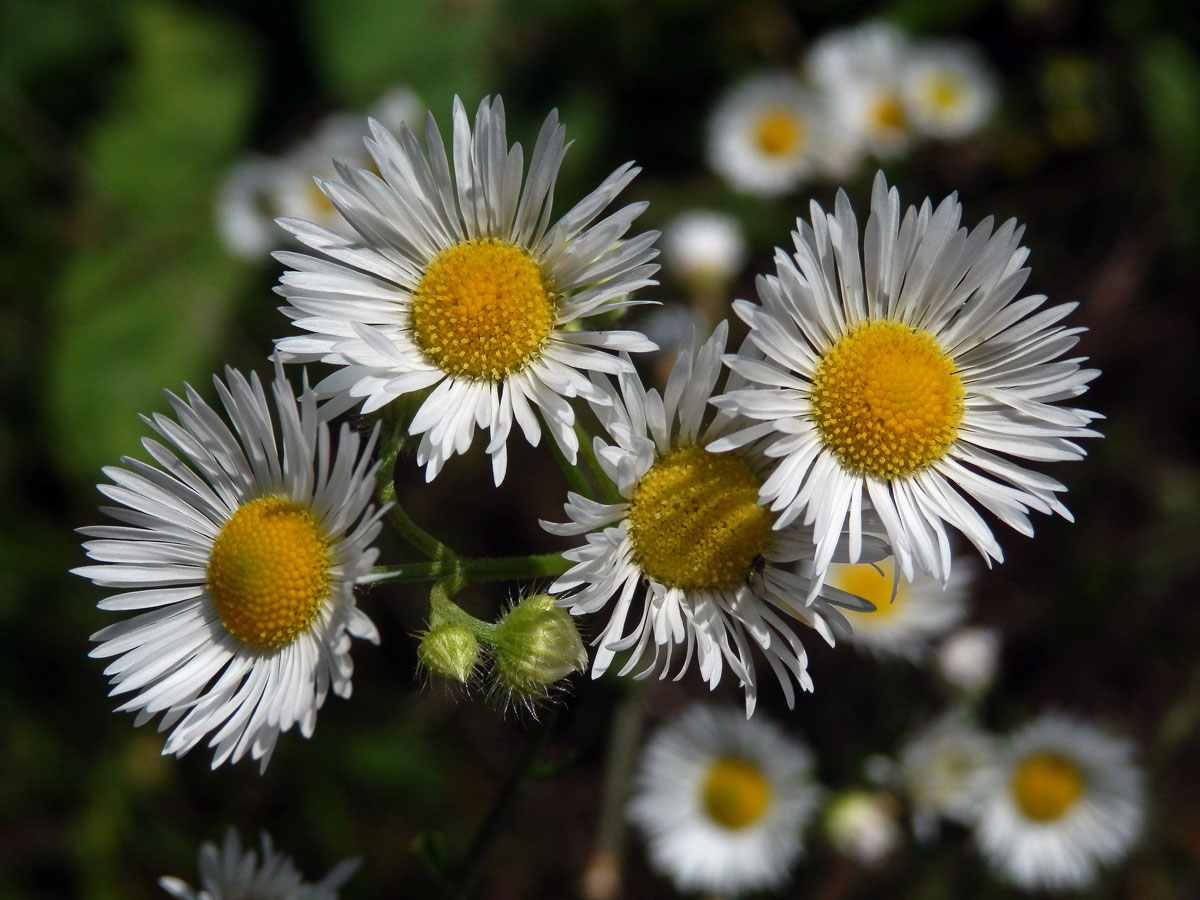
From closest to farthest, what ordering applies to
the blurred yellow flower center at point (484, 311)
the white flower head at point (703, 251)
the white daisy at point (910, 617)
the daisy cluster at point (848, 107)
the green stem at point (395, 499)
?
the green stem at point (395, 499), the blurred yellow flower center at point (484, 311), the white daisy at point (910, 617), the white flower head at point (703, 251), the daisy cluster at point (848, 107)

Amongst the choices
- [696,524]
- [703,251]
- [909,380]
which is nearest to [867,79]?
[703,251]

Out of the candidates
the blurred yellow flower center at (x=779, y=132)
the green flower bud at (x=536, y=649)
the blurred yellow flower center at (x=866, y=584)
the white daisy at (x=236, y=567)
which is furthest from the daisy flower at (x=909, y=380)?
the blurred yellow flower center at (x=779, y=132)

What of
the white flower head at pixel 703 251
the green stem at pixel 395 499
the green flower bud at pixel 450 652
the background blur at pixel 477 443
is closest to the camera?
the green flower bud at pixel 450 652

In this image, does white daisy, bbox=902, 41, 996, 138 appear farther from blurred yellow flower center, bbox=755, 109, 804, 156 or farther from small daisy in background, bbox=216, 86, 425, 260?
small daisy in background, bbox=216, 86, 425, 260

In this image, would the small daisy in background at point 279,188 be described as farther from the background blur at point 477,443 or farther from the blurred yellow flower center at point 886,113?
the blurred yellow flower center at point 886,113

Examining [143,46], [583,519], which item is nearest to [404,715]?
[583,519]
